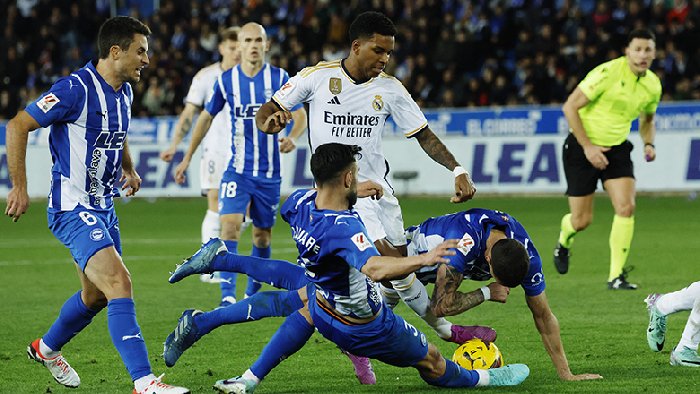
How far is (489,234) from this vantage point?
710cm

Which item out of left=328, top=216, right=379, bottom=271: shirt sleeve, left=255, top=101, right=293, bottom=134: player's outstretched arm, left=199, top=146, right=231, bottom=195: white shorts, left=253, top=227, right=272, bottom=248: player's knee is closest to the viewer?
left=328, top=216, right=379, bottom=271: shirt sleeve

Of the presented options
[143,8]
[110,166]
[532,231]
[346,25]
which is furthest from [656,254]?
[143,8]

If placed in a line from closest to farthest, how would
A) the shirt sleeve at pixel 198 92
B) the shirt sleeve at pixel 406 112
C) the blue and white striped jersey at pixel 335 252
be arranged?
the blue and white striped jersey at pixel 335 252, the shirt sleeve at pixel 406 112, the shirt sleeve at pixel 198 92

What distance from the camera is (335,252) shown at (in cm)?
611

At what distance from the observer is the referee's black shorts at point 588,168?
11602 millimetres

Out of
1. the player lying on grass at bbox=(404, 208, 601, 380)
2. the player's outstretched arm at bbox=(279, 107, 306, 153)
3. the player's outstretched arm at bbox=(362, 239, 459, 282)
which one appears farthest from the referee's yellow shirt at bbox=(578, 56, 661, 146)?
the player's outstretched arm at bbox=(362, 239, 459, 282)

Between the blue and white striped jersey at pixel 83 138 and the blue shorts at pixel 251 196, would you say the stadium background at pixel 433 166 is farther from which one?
the blue and white striped jersey at pixel 83 138

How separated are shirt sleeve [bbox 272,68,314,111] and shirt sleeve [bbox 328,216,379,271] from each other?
2.15m

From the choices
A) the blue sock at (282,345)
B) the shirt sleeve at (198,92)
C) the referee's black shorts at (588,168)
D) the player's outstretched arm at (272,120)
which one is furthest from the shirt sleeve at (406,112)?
the shirt sleeve at (198,92)

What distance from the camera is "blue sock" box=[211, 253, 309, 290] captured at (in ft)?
24.4

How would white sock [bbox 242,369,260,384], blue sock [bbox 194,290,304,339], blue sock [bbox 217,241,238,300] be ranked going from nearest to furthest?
white sock [bbox 242,369,260,384] → blue sock [bbox 194,290,304,339] → blue sock [bbox 217,241,238,300]

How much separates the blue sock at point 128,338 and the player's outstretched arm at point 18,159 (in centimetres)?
74

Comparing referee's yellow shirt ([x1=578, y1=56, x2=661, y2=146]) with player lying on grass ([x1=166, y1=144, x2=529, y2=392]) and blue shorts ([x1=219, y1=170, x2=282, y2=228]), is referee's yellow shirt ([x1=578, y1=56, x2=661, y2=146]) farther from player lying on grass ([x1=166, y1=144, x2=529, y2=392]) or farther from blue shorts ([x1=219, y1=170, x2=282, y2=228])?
player lying on grass ([x1=166, y1=144, x2=529, y2=392])

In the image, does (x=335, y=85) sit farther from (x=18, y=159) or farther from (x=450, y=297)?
(x=18, y=159)
